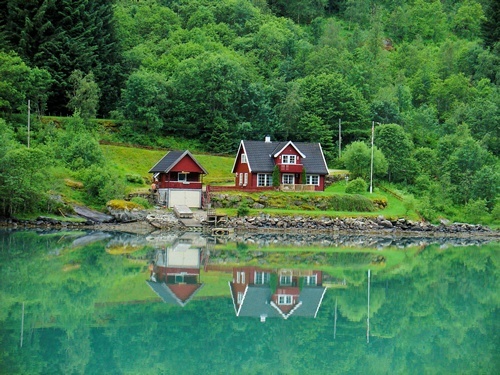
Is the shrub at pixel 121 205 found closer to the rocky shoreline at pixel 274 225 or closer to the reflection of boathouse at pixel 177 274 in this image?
the rocky shoreline at pixel 274 225

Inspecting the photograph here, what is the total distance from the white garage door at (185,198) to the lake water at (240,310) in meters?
14.9

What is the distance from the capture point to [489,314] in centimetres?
2450

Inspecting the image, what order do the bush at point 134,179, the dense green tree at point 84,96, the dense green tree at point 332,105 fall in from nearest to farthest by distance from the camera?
the bush at point 134,179 → the dense green tree at point 84,96 → the dense green tree at point 332,105

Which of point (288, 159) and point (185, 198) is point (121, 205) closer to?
point (185, 198)

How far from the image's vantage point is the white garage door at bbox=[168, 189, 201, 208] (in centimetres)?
5653

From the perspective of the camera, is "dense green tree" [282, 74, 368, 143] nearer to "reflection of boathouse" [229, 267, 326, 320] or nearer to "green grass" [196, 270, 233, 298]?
"reflection of boathouse" [229, 267, 326, 320]

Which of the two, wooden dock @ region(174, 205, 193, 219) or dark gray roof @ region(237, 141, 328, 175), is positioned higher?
dark gray roof @ region(237, 141, 328, 175)

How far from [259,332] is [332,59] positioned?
7217cm

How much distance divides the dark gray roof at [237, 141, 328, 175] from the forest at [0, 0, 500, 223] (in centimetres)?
372

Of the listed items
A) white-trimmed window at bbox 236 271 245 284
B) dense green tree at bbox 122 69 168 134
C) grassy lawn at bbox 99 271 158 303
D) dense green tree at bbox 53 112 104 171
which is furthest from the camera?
dense green tree at bbox 122 69 168 134

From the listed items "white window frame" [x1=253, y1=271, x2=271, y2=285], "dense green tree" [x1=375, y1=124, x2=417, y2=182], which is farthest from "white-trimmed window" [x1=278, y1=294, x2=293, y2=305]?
"dense green tree" [x1=375, y1=124, x2=417, y2=182]

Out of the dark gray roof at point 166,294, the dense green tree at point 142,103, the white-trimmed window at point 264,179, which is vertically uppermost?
the dense green tree at point 142,103

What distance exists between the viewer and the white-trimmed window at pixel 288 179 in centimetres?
5975

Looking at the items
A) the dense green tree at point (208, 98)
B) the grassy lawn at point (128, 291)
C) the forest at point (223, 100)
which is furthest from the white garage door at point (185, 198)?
the grassy lawn at point (128, 291)
